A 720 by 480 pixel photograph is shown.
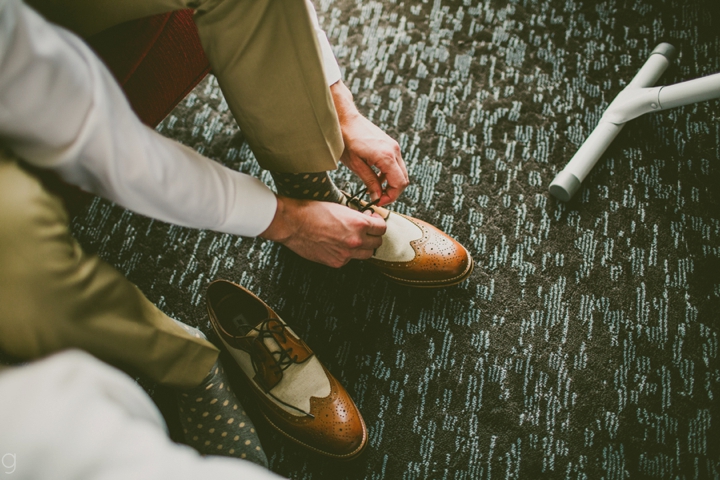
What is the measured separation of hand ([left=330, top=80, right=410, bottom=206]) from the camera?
2.32 ft

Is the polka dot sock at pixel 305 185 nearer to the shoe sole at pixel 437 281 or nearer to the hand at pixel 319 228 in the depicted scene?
the hand at pixel 319 228

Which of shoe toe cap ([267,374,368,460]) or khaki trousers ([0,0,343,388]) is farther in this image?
shoe toe cap ([267,374,368,460])

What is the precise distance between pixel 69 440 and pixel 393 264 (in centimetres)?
53

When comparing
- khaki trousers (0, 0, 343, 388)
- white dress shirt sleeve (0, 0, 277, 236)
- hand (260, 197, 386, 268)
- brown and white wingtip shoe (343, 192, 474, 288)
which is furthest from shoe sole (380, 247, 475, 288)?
white dress shirt sleeve (0, 0, 277, 236)

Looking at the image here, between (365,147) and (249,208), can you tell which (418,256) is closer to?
(365,147)

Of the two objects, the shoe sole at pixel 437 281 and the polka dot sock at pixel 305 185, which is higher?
the polka dot sock at pixel 305 185

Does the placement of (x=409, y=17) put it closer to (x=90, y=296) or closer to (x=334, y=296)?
(x=334, y=296)

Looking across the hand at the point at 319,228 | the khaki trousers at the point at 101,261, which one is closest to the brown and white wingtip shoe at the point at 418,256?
the hand at the point at 319,228

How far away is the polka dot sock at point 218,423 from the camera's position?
650mm

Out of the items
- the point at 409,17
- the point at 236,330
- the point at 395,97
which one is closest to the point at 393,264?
the point at 236,330

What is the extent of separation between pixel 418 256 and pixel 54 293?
0.54 m

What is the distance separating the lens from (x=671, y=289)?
2.69 feet

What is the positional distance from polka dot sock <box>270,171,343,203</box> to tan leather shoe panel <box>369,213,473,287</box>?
16 cm

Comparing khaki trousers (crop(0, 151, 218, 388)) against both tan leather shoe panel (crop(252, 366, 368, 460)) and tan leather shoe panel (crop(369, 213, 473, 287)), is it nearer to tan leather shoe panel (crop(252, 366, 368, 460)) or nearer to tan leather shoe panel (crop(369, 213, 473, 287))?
tan leather shoe panel (crop(252, 366, 368, 460))
